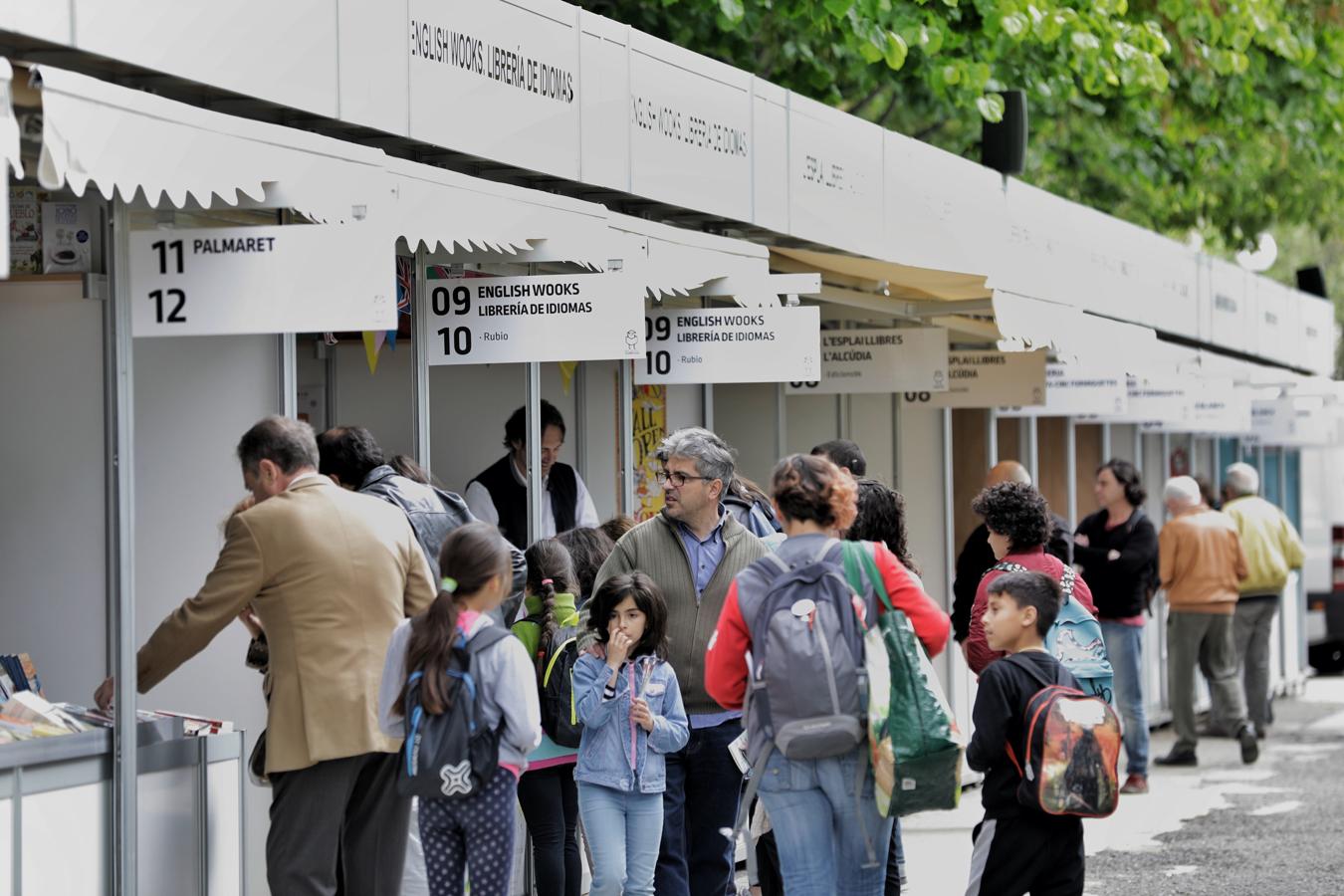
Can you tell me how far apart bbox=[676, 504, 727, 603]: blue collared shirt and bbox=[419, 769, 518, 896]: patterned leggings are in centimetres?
169

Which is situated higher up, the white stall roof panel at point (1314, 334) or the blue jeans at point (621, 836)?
the white stall roof panel at point (1314, 334)

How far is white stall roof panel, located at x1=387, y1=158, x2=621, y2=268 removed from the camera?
619cm

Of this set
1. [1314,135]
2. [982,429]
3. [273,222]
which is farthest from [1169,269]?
[273,222]

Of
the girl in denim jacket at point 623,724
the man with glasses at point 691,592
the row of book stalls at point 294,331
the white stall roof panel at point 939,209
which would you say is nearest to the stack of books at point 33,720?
the row of book stalls at point 294,331

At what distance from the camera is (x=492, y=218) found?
22.0ft

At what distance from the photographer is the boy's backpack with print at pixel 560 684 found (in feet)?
22.8

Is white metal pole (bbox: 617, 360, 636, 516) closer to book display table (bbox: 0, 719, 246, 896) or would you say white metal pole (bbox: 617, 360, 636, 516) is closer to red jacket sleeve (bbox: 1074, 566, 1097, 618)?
red jacket sleeve (bbox: 1074, 566, 1097, 618)

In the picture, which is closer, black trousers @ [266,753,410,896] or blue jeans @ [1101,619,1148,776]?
black trousers @ [266,753,410,896]

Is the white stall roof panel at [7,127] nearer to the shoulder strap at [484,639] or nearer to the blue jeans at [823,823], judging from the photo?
the shoulder strap at [484,639]

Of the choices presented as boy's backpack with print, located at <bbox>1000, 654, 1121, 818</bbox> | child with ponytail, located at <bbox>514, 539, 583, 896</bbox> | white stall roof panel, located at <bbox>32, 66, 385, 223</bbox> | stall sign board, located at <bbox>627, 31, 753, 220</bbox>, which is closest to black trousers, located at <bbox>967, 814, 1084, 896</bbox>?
boy's backpack with print, located at <bbox>1000, 654, 1121, 818</bbox>

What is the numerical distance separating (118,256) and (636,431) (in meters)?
4.25

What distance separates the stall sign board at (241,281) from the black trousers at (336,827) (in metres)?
1.24

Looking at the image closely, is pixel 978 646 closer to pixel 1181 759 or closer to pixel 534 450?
pixel 534 450

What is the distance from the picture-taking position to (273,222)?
650 centimetres
